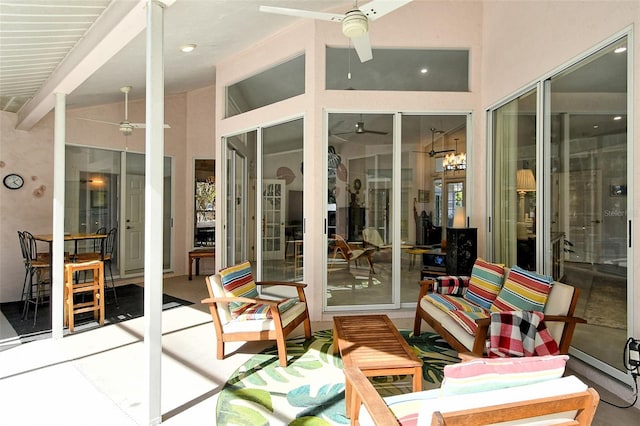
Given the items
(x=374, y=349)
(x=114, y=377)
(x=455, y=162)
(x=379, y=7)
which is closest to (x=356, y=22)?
(x=379, y=7)

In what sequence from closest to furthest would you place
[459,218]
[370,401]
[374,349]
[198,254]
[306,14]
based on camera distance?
[370,401] < [374,349] < [306,14] < [459,218] < [198,254]

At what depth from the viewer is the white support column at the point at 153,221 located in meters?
2.33

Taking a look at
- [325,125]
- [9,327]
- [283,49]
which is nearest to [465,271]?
[325,125]

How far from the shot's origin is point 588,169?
3.09 m

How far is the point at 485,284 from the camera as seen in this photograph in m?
3.55

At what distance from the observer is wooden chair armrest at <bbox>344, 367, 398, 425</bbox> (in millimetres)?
1434

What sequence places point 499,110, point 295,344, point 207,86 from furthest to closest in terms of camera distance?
point 207,86 < point 499,110 < point 295,344

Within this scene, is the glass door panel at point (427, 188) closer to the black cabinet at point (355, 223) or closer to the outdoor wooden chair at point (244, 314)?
the black cabinet at point (355, 223)

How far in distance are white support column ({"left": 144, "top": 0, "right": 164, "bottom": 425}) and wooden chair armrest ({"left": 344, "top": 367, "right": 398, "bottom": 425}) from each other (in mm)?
1324

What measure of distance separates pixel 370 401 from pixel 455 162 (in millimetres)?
3896

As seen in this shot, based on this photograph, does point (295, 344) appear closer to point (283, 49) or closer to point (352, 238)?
point (352, 238)

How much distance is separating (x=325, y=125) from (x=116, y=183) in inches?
→ 169

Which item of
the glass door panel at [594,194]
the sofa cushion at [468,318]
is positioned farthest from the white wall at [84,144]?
the glass door panel at [594,194]

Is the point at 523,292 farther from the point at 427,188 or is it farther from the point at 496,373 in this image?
the point at 496,373
